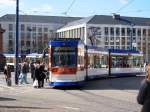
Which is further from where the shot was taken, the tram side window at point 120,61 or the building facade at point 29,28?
the building facade at point 29,28

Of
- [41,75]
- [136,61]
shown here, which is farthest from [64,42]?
[136,61]

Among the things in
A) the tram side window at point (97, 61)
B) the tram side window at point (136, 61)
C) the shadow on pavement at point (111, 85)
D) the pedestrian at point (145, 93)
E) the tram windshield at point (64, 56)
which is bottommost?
the shadow on pavement at point (111, 85)

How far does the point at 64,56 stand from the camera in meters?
31.5

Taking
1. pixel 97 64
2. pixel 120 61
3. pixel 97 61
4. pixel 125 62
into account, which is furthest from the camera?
pixel 125 62

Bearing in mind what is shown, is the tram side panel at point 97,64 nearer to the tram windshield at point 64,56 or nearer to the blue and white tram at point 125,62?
the blue and white tram at point 125,62

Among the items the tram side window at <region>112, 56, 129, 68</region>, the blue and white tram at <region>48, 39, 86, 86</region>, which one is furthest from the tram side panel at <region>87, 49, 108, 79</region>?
the blue and white tram at <region>48, 39, 86, 86</region>

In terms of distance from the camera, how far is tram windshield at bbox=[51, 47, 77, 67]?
31.4 m

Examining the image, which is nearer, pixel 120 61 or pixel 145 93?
pixel 145 93

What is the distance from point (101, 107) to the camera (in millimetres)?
19234

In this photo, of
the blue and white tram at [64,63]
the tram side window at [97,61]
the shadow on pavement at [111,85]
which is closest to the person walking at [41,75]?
the blue and white tram at [64,63]

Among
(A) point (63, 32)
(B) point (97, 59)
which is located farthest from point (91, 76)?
(A) point (63, 32)

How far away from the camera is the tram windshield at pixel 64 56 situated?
31391 mm

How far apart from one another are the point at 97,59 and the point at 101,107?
84.4 ft

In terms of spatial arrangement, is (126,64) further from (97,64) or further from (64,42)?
(64,42)
